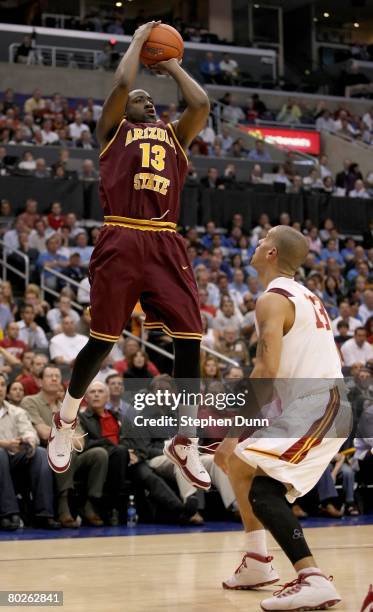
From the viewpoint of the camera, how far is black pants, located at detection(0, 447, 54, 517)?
955 cm

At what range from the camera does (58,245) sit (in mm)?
15500

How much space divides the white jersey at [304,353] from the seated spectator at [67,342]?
7.02 m

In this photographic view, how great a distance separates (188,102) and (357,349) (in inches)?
349

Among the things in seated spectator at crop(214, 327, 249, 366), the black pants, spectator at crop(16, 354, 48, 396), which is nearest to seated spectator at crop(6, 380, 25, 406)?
spectator at crop(16, 354, 48, 396)

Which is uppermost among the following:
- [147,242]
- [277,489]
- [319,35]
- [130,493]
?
[319,35]

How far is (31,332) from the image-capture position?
1304cm

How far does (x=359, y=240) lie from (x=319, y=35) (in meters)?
16.2

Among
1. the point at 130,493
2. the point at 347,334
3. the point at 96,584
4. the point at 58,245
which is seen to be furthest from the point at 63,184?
the point at 96,584

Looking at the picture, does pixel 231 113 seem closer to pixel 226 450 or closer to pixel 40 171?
pixel 40 171

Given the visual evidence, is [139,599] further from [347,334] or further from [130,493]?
[347,334]

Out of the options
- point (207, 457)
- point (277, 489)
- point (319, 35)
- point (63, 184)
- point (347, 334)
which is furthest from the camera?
point (319, 35)

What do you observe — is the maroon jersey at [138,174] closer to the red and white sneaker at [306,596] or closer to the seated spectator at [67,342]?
the red and white sneaker at [306,596]

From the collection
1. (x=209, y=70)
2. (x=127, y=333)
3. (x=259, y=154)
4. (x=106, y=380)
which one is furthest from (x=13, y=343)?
(x=209, y=70)

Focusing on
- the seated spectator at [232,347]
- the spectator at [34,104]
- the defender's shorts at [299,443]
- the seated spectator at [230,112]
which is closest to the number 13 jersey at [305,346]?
the defender's shorts at [299,443]
